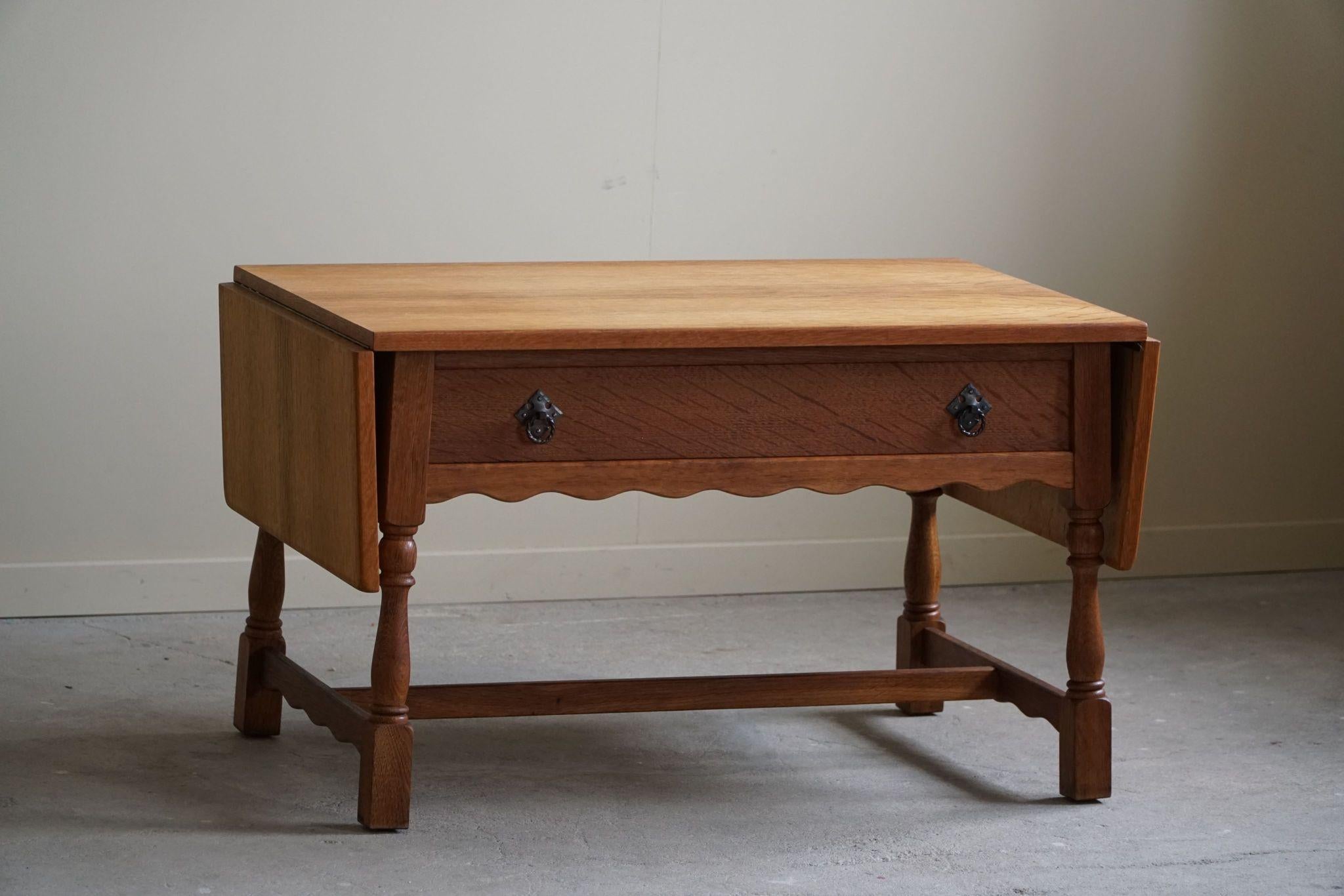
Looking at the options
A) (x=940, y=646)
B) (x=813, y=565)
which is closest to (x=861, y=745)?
(x=940, y=646)

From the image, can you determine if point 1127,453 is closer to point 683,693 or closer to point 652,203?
point 683,693

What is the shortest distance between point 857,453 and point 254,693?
1163mm

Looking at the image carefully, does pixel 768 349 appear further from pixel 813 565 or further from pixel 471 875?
pixel 813 565

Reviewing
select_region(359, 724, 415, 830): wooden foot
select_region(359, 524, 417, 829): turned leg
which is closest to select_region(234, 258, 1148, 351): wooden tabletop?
select_region(359, 524, 417, 829): turned leg

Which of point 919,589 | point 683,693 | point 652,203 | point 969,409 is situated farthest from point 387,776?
point 652,203

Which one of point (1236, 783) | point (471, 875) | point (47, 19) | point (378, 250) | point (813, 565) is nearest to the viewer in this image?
point (471, 875)

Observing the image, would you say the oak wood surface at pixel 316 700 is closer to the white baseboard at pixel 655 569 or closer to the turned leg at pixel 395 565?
the turned leg at pixel 395 565

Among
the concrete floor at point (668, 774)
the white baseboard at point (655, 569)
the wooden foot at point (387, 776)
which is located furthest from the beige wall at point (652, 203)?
the wooden foot at point (387, 776)

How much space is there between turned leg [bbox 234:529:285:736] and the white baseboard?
90 cm

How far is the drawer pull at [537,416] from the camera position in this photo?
2.68 meters

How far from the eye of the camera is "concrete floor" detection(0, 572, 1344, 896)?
8.82 feet

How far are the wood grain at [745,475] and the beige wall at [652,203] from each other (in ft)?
4.99

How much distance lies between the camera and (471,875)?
2.64 metres

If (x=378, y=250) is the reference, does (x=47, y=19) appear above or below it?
above
